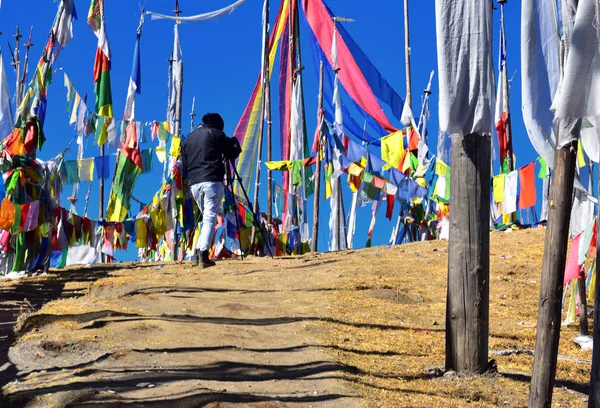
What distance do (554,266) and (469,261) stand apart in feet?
4.29

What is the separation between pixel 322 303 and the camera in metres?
8.81

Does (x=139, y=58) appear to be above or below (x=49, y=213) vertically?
above

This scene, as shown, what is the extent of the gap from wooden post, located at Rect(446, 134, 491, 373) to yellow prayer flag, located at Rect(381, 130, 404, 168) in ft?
37.6

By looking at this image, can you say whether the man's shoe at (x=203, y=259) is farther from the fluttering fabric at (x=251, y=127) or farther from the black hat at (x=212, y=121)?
the fluttering fabric at (x=251, y=127)

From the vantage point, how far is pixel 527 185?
587 inches

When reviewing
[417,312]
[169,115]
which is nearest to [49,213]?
[417,312]

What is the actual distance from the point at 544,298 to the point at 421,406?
111cm

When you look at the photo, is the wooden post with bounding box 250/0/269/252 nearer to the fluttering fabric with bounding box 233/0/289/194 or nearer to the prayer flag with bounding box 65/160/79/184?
the fluttering fabric with bounding box 233/0/289/194

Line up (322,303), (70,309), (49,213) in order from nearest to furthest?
1. (70,309)
2. (322,303)
3. (49,213)

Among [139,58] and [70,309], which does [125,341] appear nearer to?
[70,309]

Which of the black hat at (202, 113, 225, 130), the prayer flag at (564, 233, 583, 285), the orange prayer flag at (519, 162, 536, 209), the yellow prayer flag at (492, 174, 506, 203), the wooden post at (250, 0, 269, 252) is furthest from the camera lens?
the wooden post at (250, 0, 269, 252)

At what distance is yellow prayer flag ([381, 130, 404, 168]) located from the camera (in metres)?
17.9

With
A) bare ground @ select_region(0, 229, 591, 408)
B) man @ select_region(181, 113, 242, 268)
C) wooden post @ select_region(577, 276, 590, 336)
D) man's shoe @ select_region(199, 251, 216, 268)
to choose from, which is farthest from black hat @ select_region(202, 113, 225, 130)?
wooden post @ select_region(577, 276, 590, 336)

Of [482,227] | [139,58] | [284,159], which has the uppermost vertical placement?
[139,58]
